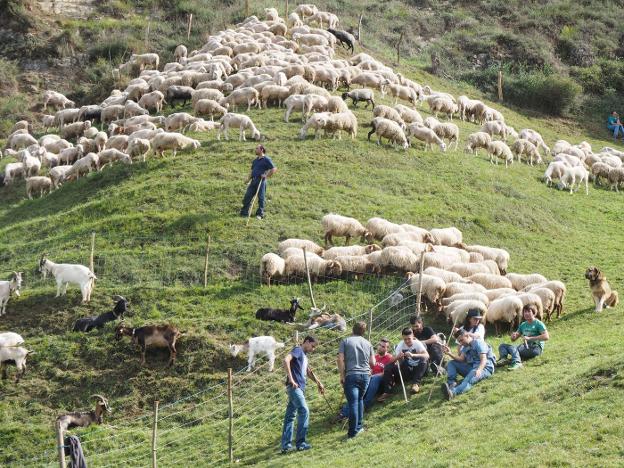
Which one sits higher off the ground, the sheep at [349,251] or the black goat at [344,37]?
the black goat at [344,37]

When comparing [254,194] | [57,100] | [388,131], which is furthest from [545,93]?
[254,194]

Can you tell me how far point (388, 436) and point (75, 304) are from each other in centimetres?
936

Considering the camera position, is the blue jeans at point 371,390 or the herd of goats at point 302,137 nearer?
the blue jeans at point 371,390

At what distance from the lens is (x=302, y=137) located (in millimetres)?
31172

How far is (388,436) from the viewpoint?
45.4 feet

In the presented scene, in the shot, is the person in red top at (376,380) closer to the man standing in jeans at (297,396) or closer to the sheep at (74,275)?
the man standing in jeans at (297,396)

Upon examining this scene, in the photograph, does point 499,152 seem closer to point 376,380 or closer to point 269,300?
point 269,300

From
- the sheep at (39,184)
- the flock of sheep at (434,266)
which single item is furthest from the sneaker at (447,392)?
the sheep at (39,184)

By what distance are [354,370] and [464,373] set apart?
2.40 meters

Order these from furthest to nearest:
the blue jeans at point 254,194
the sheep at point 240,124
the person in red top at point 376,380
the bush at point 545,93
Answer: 1. the bush at point 545,93
2. the sheep at point 240,124
3. the blue jeans at point 254,194
4. the person in red top at point 376,380

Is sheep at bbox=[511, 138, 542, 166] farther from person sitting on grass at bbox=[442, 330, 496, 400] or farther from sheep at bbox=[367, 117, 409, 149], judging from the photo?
person sitting on grass at bbox=[442, 330, 496, 400]

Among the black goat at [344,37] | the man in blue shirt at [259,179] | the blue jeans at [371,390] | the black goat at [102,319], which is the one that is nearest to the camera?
the blue jeans at [371,390]

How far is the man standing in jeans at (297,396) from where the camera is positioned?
45.8 feet

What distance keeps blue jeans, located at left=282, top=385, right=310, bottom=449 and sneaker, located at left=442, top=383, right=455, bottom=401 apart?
2.46m
